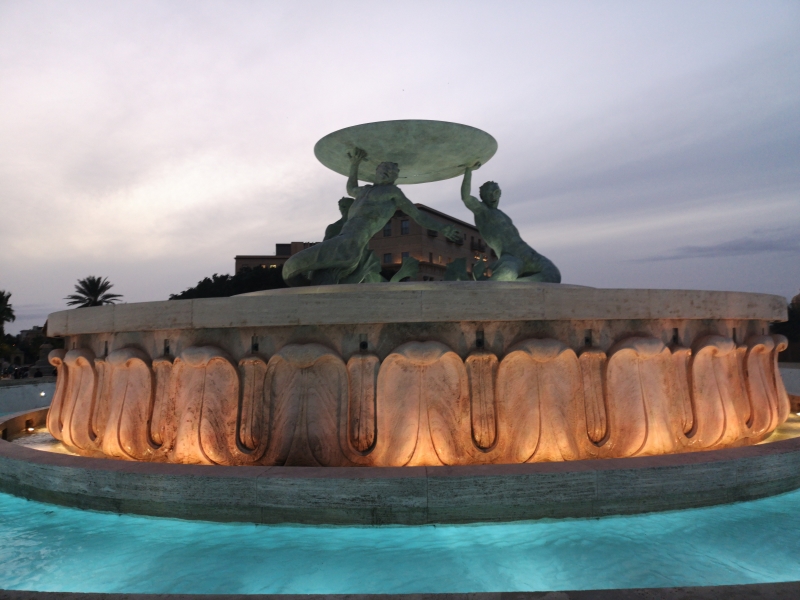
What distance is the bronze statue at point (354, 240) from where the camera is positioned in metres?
7.40

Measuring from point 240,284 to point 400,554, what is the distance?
34.5 meters

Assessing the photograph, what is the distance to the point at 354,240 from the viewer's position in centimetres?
745

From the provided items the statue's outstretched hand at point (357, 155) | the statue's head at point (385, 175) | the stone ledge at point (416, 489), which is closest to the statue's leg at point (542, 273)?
the statue's head at point (385, 175)

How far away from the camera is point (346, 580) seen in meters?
3.03

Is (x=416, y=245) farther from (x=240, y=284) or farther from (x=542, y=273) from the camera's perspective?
(x=542, y=273)

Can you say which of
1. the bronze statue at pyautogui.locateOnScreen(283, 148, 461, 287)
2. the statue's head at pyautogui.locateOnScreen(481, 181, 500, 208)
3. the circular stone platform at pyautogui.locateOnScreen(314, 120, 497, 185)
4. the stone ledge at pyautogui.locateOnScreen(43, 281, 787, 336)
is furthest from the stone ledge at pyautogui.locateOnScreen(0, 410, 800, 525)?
the circular stone platform at pyautogui.locateOnScreen(314, 120, 497, 185)

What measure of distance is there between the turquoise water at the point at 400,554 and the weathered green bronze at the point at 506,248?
4.24 metres

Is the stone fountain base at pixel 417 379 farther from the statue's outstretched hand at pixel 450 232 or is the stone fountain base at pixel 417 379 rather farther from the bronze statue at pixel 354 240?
the statue's outstretched hand at pixel 450 232

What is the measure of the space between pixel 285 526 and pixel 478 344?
2095mm

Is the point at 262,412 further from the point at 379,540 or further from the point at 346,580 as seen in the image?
the point at 346,580

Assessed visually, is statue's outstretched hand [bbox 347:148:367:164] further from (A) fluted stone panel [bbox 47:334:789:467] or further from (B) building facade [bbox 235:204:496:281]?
(B) building facade [bbox 235:204:496:281]

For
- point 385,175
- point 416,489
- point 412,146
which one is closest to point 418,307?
point 416,489

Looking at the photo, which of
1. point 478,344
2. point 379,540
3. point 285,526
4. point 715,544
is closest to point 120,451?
point 285,526

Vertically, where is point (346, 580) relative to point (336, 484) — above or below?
below
